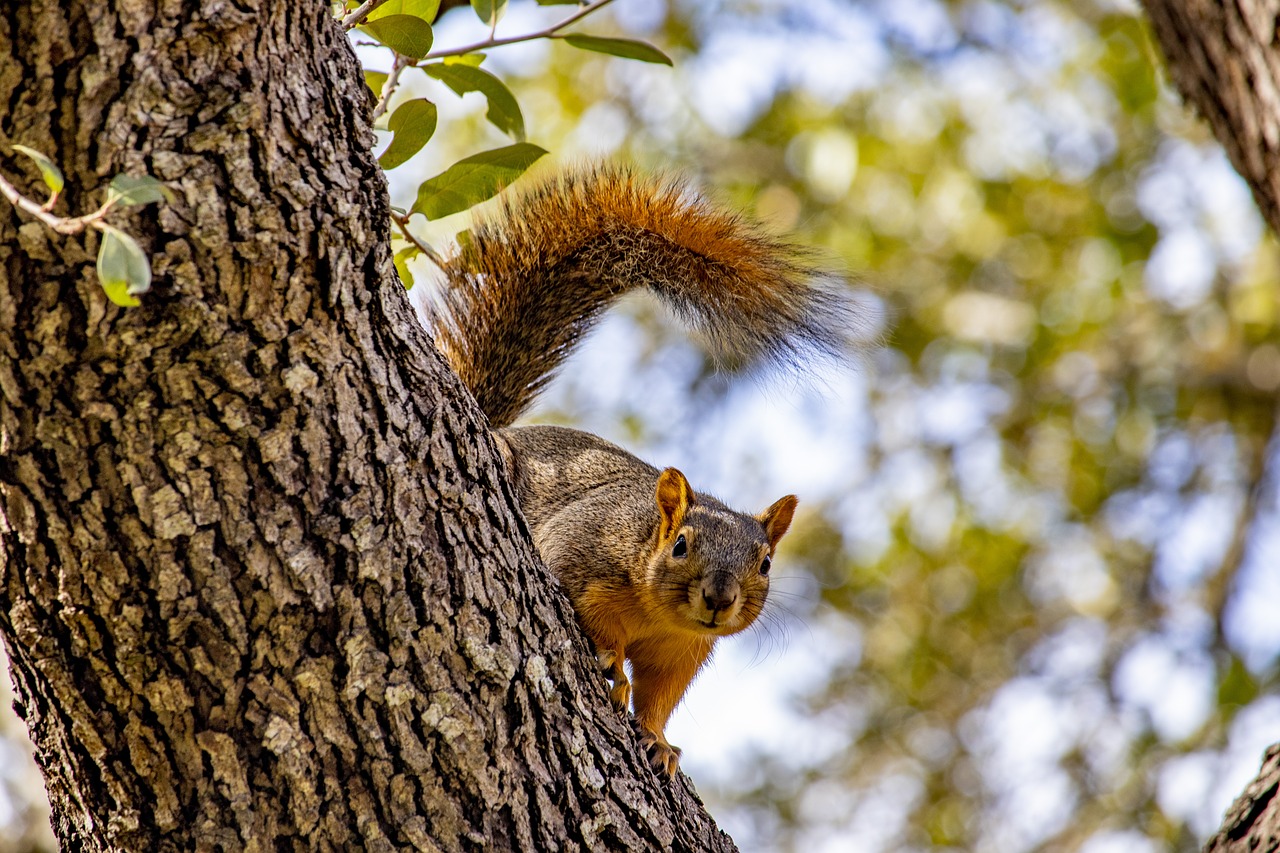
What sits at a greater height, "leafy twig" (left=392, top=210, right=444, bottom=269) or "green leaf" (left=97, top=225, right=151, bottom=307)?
"leafy twig" (left=392, top=210, right=444, bottom=269)

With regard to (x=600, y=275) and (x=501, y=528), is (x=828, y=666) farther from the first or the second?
(x=501, y=528)

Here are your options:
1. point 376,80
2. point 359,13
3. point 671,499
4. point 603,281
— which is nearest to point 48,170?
point 359,13

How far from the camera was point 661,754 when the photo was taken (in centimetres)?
247

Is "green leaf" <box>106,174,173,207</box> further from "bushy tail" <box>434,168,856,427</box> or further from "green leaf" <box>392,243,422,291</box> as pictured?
"bushy tail" <box>434,168,856,427</box>

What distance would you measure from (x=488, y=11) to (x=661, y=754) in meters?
1.44

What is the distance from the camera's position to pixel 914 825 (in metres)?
6.39

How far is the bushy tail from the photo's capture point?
278cm

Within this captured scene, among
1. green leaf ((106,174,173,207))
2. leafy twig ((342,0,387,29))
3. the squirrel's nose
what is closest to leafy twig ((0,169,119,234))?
green leaf ((106,174,173,207))

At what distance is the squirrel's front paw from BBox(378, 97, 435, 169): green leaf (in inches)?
45.4

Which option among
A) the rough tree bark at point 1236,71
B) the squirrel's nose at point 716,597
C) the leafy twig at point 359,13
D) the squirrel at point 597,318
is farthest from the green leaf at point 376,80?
the rough tree bark at point 1236,71

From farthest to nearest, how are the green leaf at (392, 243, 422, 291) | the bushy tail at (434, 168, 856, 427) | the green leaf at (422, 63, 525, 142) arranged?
the bushy tail at (434, 168, 856, 427) < the green leaf at (392, 243, 422, 291) < the green leaf at (422, 63, 525, 142)

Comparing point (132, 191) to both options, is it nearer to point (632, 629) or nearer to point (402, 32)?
point (402, 32)

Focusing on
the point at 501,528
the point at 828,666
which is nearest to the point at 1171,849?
the point at 828,666

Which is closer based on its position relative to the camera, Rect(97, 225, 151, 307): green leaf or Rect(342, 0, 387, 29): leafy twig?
Rect(97, 225, 151, 307): green leaf
